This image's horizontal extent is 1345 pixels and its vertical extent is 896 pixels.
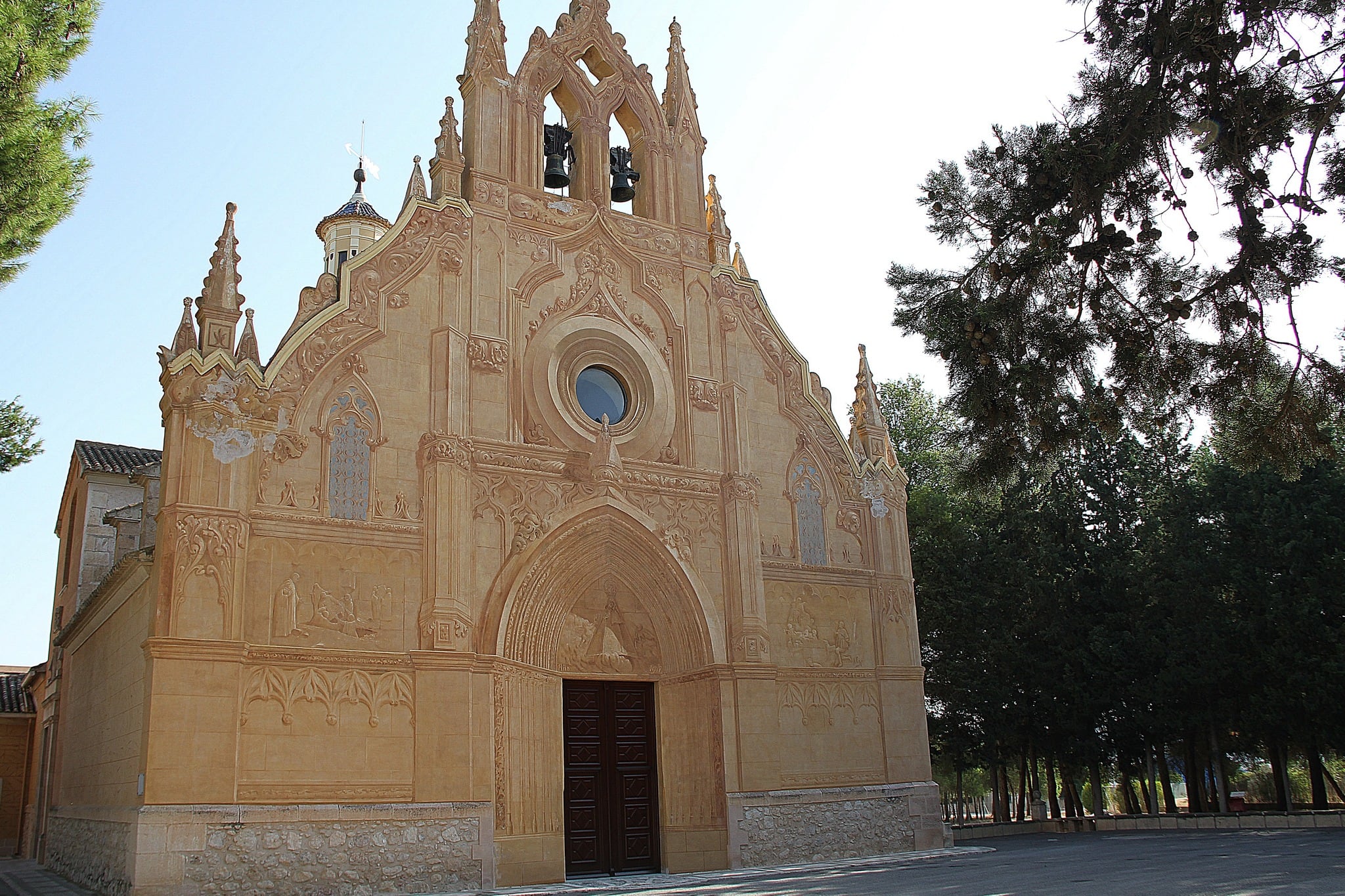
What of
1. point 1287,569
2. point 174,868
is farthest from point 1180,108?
point 1287,569

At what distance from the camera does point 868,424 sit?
73.7 feet

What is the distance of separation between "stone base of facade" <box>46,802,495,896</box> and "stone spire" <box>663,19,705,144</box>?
44.6ft

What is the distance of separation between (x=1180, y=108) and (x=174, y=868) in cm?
1357

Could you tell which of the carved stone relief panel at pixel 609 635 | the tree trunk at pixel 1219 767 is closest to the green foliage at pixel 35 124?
the carved stone relief panel at pixel 609 635

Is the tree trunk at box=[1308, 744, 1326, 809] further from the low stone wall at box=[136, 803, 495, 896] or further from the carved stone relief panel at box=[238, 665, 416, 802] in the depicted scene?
the carved stone relief panel at box=[238, 665, 416, 802]

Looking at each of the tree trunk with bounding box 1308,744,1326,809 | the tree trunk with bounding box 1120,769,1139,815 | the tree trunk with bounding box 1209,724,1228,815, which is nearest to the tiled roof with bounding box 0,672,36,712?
the tree trunk with bounding box 1120,769,1139,815

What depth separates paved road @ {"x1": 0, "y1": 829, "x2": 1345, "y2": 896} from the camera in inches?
478

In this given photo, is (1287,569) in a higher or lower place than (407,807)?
higher

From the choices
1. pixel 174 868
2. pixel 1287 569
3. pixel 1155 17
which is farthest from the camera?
pixel 1287 569

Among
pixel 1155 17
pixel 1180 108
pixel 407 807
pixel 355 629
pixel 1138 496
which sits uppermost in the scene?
pixel 1138 496

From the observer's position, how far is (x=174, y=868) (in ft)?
44.2

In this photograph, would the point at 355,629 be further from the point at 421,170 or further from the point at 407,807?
the point at 421,170

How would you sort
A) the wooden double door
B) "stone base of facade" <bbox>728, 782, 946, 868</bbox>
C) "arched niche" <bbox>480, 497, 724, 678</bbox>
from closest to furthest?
"arched niche" <bbox>480, 497, 724, 678</bbox> → the wooden double door → "stone base of facade" <bbox>728, 782, 946, 868</bbox>

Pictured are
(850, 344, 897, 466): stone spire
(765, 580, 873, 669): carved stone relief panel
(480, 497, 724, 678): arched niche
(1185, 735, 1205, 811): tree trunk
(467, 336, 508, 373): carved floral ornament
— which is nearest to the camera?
(480, 497, 724, 678): arched niche
